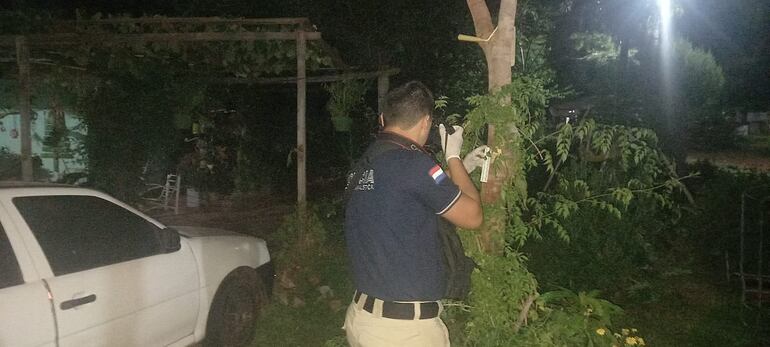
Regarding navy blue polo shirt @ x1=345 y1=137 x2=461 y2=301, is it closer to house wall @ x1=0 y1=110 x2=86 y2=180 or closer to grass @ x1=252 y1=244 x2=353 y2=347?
grass @ x1=252 y1=244 x2=353 y2=347

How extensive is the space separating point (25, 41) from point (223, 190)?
5931 millimetres

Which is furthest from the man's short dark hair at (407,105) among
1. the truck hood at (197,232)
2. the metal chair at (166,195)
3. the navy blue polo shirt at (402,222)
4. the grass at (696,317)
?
the metal chair at (166,195)

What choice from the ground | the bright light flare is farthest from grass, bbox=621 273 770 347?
the bright light flare

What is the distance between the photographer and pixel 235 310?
499cm

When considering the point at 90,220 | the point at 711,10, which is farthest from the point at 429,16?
the point at 90,220

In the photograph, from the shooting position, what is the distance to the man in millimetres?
2451

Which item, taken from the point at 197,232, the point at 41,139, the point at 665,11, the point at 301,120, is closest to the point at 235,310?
the point at 197,232

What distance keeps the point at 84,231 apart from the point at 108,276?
340 mm

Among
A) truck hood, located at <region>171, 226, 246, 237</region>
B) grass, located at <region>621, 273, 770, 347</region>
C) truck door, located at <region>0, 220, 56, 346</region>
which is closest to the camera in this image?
truck door, located at <region>0, 220, 56, 346</region>

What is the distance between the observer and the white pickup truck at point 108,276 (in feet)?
10.5

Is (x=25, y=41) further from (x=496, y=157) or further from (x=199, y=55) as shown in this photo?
(x=496, y=157)

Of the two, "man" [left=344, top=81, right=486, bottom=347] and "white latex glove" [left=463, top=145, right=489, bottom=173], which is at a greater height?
"white latex glove" [left=463, top=145, right=489, bottom=173]

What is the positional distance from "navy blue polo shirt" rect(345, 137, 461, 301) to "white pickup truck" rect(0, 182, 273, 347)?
1.76m

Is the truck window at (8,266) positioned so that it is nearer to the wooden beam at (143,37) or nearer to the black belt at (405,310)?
the black belt at (405,310)
